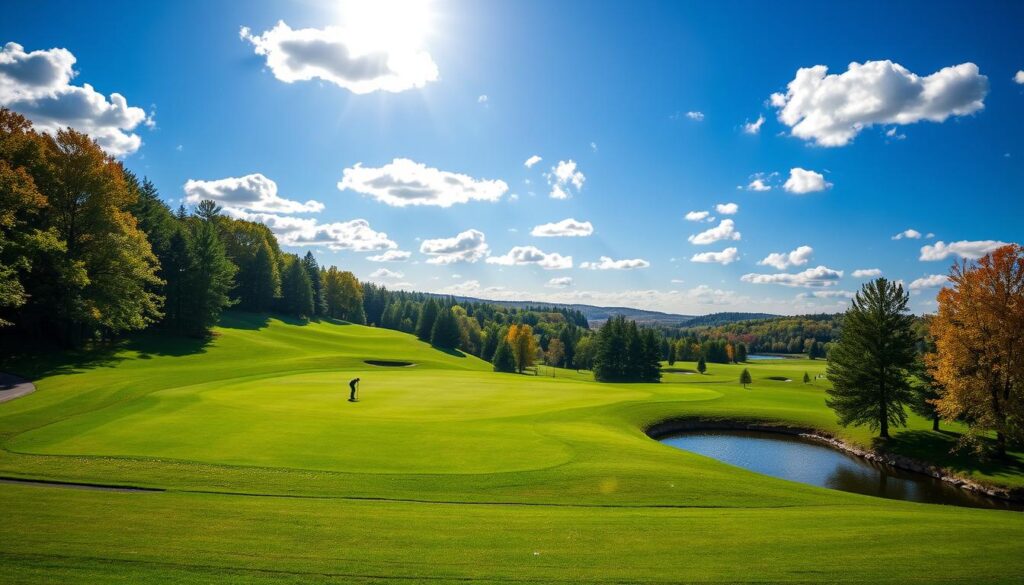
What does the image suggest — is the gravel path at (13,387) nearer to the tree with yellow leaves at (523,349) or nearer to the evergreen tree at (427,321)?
the tree with yellow leaves at (523,349)

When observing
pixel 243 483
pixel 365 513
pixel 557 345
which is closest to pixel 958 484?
pixel 365 513

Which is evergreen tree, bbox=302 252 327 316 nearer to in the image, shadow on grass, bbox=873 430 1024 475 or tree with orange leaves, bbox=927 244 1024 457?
shadow on grass, bbox=873 430 1024 475

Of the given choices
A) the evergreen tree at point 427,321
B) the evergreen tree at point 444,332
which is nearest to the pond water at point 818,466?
the evergreen tree at point 444,332

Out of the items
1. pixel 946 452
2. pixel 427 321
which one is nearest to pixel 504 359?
Answer: pixel 427 321

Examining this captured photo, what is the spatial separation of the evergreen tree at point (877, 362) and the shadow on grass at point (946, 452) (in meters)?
1.30

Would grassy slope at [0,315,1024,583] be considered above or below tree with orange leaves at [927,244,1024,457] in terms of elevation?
below

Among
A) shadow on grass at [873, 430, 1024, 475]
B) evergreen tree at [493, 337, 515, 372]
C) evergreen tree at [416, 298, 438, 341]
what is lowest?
evergreen tree at [493, 337, 515, 372]

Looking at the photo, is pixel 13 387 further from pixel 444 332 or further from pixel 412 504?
pixel 444 332

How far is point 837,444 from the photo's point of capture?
3431cm

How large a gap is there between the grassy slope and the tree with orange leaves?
2893 millimetres

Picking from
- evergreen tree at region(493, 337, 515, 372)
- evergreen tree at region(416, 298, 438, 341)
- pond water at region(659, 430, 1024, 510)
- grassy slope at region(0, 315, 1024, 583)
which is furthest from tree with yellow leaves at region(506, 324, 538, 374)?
grassy slope at region(0, 315, 1024, 583)

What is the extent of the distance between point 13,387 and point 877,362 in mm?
52303

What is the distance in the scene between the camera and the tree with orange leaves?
2467 centimetres

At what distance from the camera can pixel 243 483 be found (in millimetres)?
15805
